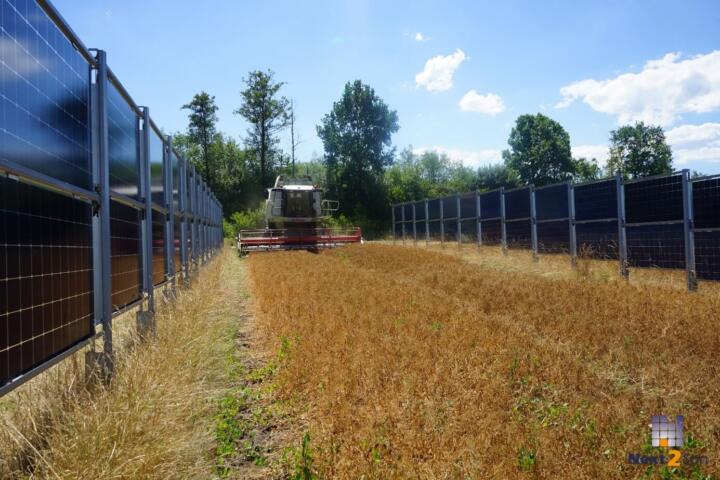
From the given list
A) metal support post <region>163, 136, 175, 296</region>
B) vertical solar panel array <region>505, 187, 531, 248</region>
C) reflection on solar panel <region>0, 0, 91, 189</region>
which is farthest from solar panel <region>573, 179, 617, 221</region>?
reflection on solar panel <region>0, 0, 91, 189</region>

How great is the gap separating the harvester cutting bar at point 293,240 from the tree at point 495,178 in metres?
32.1

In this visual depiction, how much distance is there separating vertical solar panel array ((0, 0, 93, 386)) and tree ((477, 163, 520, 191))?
55.9 metres

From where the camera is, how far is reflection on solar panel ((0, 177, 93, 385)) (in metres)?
2.75

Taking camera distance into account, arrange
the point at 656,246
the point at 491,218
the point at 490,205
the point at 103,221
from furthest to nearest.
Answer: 1. the point at 490,205
2. the point at 491,218
3. the point at 656,246
4. the point at 103,221

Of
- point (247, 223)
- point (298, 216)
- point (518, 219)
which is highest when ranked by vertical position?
point (247, 223)

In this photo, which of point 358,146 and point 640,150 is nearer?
point 358,146

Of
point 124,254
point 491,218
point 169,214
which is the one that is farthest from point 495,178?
point 124,254

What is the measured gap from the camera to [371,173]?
5922 centimetres

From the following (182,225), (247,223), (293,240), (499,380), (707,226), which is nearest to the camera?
(499,380)

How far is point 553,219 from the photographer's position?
1538 cm

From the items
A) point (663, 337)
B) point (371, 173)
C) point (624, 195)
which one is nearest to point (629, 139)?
point (371, 173)

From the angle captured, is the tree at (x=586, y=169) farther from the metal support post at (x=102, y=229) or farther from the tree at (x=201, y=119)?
the metal support post at (x=102, y=229)

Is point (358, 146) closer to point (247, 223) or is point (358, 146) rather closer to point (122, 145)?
point (247, 223)

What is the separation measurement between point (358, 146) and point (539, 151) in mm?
27051
